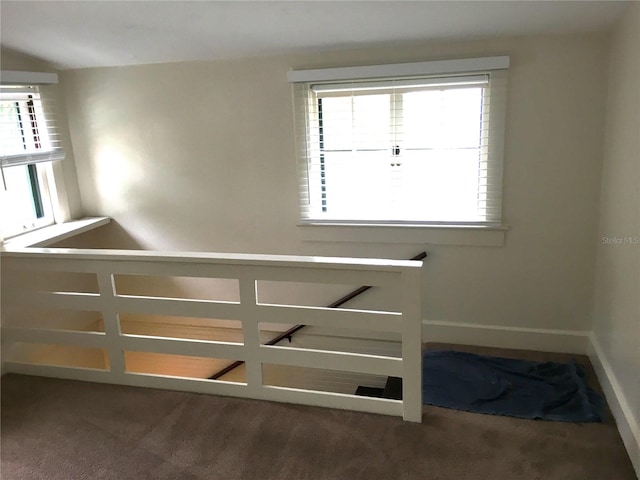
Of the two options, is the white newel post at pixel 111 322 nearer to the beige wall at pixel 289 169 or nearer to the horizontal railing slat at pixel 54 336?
the horizontal railing slat at pixel 54 336

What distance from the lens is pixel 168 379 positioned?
8.70 feet

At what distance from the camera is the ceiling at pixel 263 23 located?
7.98 ft

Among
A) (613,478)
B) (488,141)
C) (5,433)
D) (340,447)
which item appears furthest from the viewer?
(488,141)

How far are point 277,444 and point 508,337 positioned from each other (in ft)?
5.32

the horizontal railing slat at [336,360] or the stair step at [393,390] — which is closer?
the horizontal railing slat at [336,360]

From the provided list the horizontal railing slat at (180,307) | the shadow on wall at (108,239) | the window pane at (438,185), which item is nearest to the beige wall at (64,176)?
the shadow on wall at (108,239)

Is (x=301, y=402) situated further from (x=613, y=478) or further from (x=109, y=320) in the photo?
(x=613, y=478)

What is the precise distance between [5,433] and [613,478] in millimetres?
2597

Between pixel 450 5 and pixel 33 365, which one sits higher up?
pixel 450 5

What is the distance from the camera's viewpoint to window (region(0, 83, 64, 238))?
313 cm

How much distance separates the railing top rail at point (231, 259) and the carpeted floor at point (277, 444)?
701mm

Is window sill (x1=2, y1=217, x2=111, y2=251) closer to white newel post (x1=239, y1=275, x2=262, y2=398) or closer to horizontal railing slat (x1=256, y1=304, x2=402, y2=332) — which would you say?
white newel post (x1=239, y1=275, x2=262, y2=398)

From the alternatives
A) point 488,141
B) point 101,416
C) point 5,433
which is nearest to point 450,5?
point 488,141

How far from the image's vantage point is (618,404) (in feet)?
7.45
